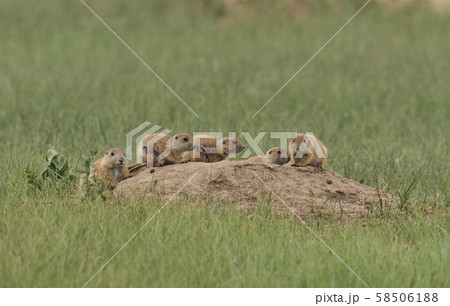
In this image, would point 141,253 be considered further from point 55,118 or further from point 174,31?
point 174,31

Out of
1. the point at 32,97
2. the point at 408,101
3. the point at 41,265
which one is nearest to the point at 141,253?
the point at 41,265

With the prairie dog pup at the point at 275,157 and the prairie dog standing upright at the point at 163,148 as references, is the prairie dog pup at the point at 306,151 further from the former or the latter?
the prairie dog standing upright at the point at 163,148

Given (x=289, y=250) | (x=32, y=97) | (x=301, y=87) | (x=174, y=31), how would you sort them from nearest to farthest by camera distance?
(x=289, y=250), (x=32, y=97), (x=301, y=87), (x=174, y=31)

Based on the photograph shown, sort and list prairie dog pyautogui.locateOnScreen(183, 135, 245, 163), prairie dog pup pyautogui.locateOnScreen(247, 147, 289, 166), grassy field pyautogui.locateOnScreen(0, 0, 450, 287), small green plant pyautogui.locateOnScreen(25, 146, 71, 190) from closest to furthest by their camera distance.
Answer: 1. grassy field pyautogui.locateOnScreen(0, 0, 450, 287)
2. small green plant pyautogui.locateOnScreen(25, 146, 71, 190)
3. prairie dog pyautogui.locateOnScreen(183, 135, 245, 163)
4. prairie dog pup pyautogui.locateOnScreen(247, 147, 289, 166)

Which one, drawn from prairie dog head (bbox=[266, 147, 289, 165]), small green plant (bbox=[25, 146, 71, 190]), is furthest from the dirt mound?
small green plant (bbox=[25, 146, 71, 190])

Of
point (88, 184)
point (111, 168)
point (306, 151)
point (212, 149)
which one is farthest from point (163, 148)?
point (306, 151)

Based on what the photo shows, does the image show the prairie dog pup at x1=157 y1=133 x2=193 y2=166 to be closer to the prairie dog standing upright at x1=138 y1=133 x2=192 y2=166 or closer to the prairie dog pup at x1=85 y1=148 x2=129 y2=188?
the prairie dog standing upright at x1=138 y1=133 x2=192 y2=166

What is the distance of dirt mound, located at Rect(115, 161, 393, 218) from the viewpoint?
6941 millimetres

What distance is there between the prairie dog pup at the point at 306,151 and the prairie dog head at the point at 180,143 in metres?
1.07

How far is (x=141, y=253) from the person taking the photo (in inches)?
220

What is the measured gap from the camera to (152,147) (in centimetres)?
767

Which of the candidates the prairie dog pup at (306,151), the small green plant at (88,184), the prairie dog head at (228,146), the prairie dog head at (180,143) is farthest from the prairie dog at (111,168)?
the prairie dog pup at (306,151)

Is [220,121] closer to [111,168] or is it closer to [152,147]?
[152,147]

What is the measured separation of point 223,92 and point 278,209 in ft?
21.9
